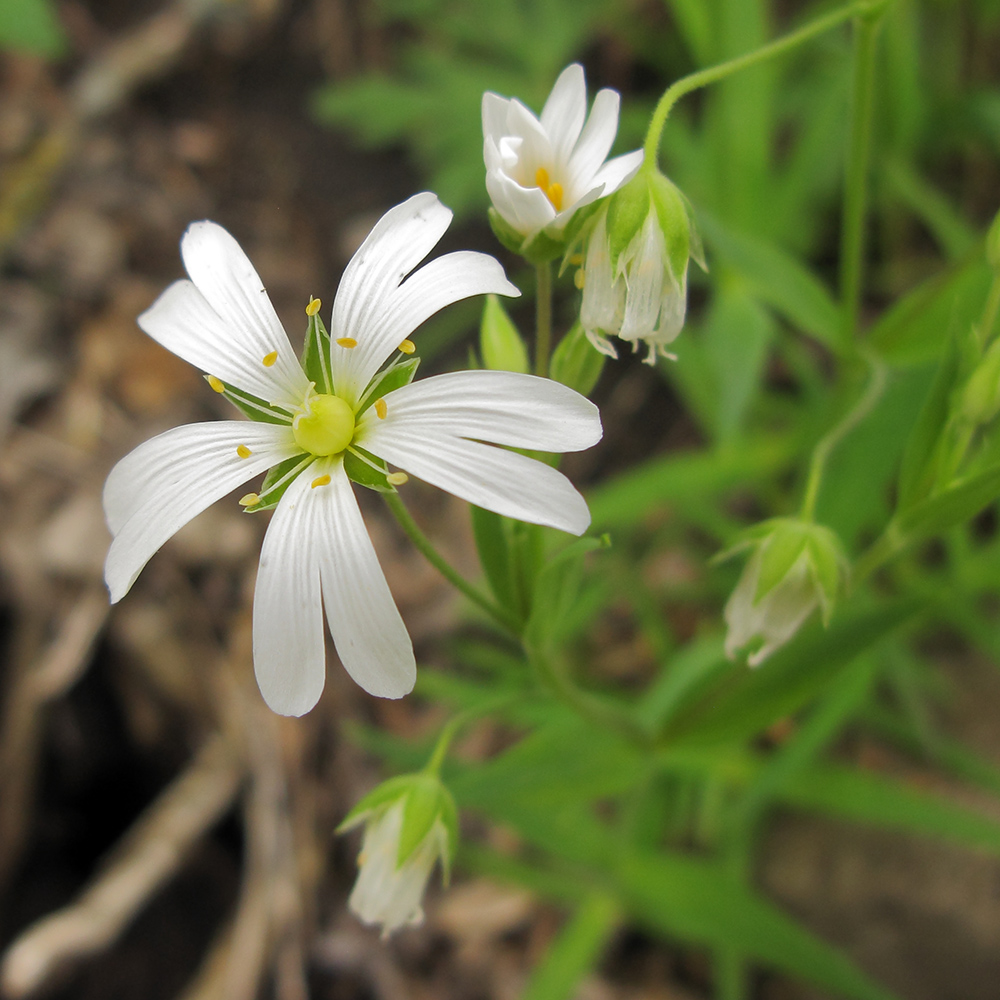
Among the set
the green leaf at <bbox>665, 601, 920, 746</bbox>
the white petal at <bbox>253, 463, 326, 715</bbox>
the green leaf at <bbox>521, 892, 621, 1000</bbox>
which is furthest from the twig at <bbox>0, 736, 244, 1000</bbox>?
the white petal at <bbox>253, 463, 326, 715</bbox>

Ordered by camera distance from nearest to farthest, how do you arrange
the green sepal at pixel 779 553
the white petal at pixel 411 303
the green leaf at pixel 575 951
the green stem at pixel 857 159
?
1. the white petal at pixel 411 303
2. the green sepal at pixel 779 553
3. the green stem at pixel 857 159
4. the green leaf at pixel 575 951

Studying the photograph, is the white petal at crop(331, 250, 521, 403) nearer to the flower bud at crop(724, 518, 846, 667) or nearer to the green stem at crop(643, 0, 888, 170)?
the green stem at crop(643, 0, 888, 170)

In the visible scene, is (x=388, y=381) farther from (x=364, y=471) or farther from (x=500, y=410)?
(x=500, y=410)

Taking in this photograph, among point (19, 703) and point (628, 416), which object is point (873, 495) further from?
point (19, 703)

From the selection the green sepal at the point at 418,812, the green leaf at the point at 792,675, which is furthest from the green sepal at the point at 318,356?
the green leaf at the point at 792,675

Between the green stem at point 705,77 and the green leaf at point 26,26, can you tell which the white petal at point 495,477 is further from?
the green leaf at point 26,26

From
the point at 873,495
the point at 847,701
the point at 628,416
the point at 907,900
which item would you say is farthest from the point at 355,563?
the point at 628,416

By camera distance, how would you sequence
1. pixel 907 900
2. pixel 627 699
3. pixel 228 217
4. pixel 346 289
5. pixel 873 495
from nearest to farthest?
pixel 346 289, pixel 873 495, pixel 907 900, pixel 627 699, pixel 228 217
